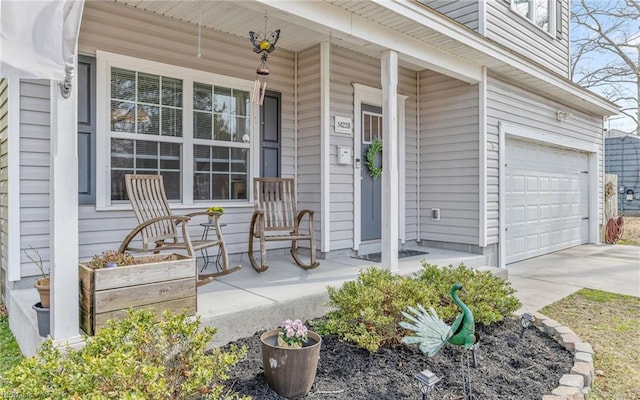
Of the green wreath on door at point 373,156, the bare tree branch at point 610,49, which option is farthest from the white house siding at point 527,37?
the bare tree branch at point 610,49

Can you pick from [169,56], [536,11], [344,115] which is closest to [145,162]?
[169,56]

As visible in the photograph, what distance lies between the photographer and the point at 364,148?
5391 millimetres

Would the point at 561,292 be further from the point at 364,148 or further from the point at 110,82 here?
the point at 110,82

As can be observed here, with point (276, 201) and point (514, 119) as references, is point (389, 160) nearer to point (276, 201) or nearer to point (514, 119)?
point (276, 201)

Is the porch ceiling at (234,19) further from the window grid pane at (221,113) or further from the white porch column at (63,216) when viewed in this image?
the white porch column at (63,216)

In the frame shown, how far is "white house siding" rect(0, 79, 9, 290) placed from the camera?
345cm

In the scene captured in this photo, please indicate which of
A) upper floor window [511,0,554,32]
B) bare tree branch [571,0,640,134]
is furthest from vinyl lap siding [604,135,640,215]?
upper floor window [511,0,554,32]

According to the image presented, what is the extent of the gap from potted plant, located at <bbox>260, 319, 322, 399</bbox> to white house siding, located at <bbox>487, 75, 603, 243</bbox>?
414 centimetres

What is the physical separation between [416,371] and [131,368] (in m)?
1.57

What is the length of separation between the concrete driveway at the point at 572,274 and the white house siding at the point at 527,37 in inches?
129

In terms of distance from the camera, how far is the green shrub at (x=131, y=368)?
4.96 ft

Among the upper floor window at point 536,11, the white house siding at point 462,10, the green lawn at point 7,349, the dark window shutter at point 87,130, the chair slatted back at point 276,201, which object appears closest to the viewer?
the green lawn at point 7,349

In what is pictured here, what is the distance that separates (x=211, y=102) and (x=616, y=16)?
16515 mm

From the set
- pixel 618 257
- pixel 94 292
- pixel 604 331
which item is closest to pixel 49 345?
pixel 94 292
